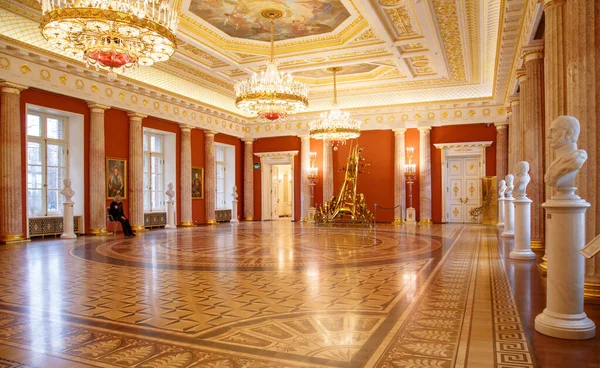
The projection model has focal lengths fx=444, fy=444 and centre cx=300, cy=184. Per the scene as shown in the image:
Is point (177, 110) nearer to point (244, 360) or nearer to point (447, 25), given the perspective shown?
point (447, 25)

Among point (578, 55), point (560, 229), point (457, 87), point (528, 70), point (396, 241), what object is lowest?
point (396, 241)

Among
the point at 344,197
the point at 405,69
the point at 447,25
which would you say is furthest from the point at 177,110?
the point at 447,25

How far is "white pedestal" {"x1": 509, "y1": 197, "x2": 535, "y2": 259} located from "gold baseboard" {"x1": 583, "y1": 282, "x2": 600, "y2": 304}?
264 cm

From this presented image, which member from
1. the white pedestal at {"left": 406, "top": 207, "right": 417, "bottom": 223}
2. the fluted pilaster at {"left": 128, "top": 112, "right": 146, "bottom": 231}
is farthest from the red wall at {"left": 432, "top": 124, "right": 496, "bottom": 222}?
the fluted pilaster at {"left": 128, "top": 112, "right": 146, "bottom": 231}

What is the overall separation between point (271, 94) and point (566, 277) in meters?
8.07

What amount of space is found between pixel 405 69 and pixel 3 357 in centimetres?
1440

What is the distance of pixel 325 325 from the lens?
3686mm

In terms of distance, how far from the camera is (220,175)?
20.2m

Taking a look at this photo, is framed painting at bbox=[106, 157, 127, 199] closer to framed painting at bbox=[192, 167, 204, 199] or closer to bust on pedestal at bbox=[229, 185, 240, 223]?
framed painting at bbox=[192, 167, 204, 199]

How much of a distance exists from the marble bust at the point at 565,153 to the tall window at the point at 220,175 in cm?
1733

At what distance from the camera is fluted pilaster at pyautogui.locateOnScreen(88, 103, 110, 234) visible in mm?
12969

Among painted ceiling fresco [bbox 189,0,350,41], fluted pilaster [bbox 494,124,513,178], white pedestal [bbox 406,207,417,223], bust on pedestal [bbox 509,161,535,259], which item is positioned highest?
painted ceiling fresco [bbox 189,0,350,41]

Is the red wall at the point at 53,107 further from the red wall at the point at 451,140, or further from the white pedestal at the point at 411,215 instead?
the red wall at the point at 451,140

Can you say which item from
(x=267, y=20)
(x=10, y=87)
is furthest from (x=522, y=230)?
(x=10, y=87)
